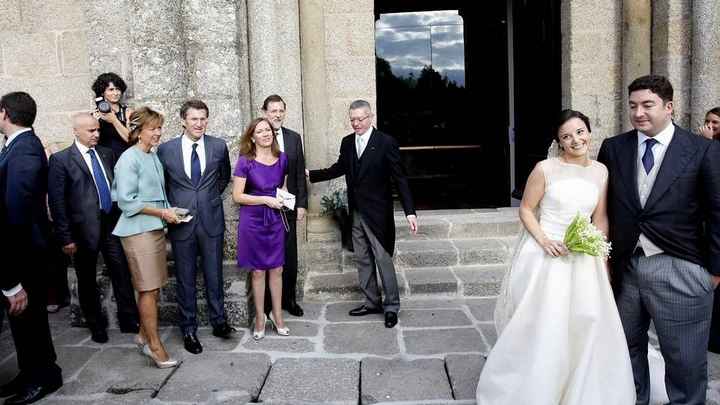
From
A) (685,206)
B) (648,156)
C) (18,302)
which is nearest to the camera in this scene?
(685,206)

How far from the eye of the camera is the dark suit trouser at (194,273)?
14.1ft

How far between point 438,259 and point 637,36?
9.78ft

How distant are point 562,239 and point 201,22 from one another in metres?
3.48

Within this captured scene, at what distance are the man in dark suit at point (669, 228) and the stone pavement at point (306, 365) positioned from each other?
68 cm

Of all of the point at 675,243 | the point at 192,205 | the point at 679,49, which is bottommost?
the point at 675,243

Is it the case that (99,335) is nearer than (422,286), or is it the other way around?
(99,335)

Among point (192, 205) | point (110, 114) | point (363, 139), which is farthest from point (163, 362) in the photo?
point (363, 139)

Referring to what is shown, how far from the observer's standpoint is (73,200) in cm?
455

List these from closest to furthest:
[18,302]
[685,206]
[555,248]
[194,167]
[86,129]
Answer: [685,206] < [555,248] < [18,302] < [194,167] < [86,129]

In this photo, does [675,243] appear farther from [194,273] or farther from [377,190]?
[194,273]

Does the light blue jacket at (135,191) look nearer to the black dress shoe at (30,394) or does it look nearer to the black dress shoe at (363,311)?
the black dress shoe at (30,394)

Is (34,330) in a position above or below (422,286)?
above

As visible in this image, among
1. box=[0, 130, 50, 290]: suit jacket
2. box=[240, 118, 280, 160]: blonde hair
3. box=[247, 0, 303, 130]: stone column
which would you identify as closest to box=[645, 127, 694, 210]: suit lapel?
box=[240, 118, 280, 160]: blonde hair

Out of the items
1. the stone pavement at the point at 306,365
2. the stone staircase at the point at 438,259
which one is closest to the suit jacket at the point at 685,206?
the stone pavement at the point at 306,365
